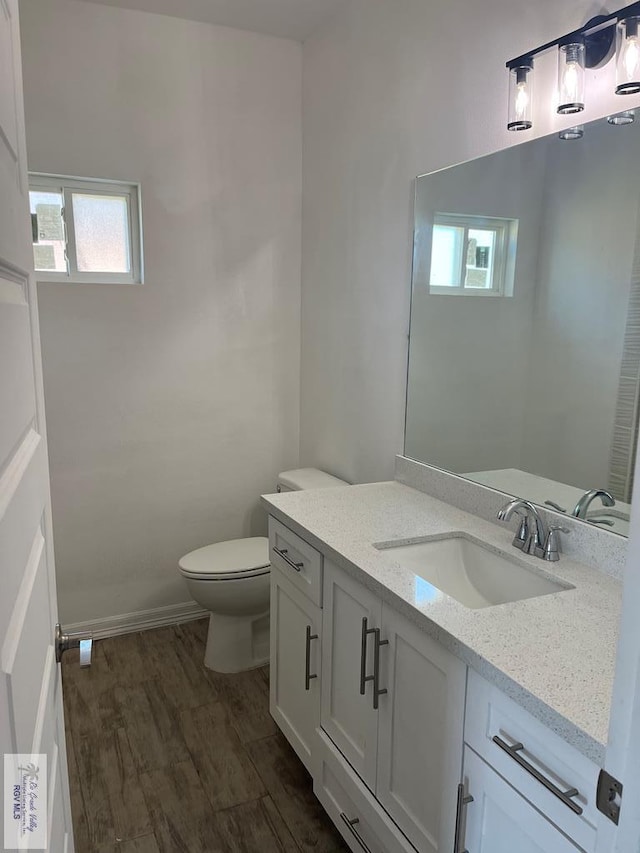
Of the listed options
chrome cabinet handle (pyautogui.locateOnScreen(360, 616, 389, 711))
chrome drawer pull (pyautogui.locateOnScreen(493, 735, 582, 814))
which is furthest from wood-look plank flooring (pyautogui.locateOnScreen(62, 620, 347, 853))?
chrome drawer pull (pyautogui.locateOnScreen(493, 735, 582, 814))

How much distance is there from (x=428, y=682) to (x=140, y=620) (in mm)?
2027

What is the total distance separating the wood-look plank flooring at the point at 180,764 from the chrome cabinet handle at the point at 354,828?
152mm

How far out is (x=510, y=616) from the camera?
1258 millimetres

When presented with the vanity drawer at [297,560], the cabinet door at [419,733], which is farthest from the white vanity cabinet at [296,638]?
the cabinet door at [419,733]

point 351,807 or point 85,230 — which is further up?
point 85,230

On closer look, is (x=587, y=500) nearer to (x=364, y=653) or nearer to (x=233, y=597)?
(x=364, y=653)

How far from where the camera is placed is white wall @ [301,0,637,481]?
1776mm

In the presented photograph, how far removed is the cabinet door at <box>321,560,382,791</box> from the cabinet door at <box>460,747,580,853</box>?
0.37 meters

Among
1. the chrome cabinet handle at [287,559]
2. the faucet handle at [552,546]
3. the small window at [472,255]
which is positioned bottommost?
the chrome cabinet handle at [287,559]

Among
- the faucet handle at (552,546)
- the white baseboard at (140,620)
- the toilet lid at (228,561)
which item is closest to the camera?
the faucet handle at (552,546)

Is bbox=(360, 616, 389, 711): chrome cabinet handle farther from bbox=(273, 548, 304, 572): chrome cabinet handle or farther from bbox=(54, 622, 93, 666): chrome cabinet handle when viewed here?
bbox=(54, 622, 93, 666): chrome cabinet handle

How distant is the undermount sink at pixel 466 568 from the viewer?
1.59 m

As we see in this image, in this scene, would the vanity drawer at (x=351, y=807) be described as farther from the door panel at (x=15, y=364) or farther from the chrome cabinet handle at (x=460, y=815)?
the door panel at (x=15, y=364)

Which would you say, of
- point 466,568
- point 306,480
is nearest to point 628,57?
point 466,568
